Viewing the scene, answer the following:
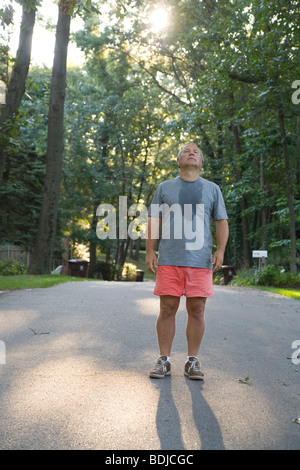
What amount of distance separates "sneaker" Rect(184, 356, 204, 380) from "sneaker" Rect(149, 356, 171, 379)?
0.48 ft

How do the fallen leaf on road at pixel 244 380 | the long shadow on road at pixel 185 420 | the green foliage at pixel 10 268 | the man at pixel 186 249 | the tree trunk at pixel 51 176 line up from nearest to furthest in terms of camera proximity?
the long shadow on road at pixel 185 420
the fallen leaf on road at pixel 244 380
the man at pixel 186 249
the tree trunk at pixel 51 176
the green foliage at pixel 10 268

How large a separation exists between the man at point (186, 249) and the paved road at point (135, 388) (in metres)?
0.37

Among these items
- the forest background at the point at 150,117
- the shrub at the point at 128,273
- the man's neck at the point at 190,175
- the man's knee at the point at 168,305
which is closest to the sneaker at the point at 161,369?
the man's knee at the point at 168,305

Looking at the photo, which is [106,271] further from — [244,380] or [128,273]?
[244,380]

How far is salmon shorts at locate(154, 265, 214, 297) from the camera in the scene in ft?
14.0

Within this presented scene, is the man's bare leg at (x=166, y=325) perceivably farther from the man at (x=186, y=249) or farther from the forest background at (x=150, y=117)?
the forest background at (x=150, y=117)

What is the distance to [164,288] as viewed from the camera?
4309 mm

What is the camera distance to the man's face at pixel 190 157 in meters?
4.48


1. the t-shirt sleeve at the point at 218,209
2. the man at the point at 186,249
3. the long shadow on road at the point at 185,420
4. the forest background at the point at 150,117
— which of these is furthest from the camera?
the forest background at the point at 150,117

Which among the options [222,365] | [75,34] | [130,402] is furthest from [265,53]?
[75,34]

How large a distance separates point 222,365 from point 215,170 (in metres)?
25.1

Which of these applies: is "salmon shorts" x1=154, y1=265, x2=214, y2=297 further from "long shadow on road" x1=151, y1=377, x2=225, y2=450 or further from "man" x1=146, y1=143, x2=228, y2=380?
"long shadow on road" x1=151, y1=377, x2=225, y2=450

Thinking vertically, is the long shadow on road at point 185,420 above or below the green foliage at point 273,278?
below
